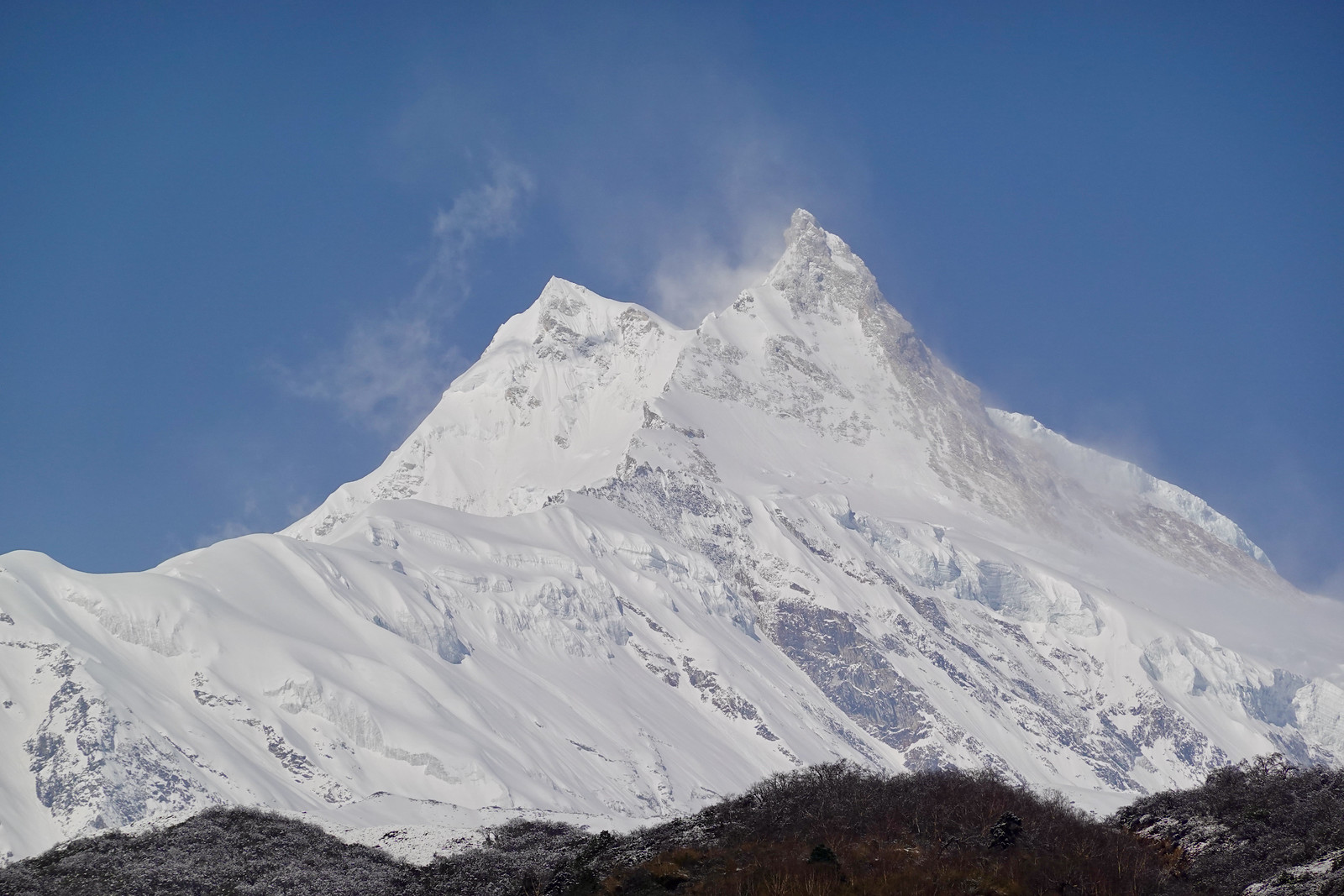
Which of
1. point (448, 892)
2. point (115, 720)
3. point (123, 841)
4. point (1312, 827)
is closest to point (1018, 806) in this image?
point (1312, 827)

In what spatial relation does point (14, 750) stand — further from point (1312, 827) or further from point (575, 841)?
point (1312, 827)

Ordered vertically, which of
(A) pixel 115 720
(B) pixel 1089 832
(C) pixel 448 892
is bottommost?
(C) pixel 448 892

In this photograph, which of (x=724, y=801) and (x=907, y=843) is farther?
(x=724, y=801)

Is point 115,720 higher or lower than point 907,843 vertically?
higher

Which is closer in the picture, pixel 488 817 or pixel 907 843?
pixel 907 843

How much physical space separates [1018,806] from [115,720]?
186 metres

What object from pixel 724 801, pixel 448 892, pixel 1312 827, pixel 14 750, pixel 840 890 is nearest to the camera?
pixel 840 890

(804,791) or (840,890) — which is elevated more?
(804,791)

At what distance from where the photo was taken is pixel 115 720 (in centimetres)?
19762

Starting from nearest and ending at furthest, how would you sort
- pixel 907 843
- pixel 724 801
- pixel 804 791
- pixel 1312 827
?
pixel 1312 827 < pixel 907 843 < pixel 804 791 < pixel 724 801

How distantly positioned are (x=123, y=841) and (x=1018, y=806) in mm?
31725

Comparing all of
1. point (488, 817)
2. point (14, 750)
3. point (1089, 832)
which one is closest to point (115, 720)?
point (14, 750)

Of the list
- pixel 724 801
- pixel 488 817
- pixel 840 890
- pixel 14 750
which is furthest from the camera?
pixel 14 750

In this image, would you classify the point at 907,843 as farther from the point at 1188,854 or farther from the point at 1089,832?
the point at 1188,854
